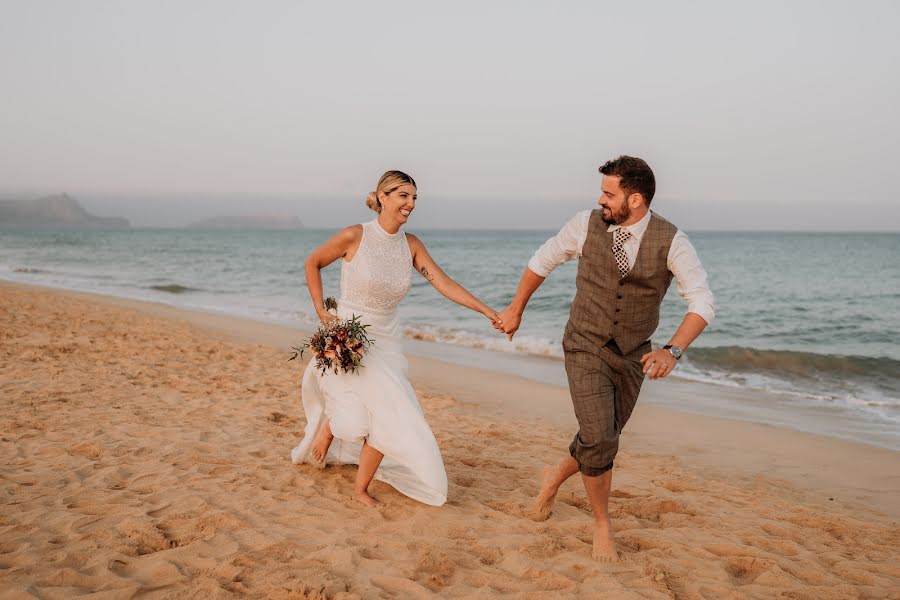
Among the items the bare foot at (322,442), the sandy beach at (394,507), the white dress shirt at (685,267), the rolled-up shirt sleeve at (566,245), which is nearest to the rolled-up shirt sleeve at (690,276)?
the white dress shirt at (685,267)

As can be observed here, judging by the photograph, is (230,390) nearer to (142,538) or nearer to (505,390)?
(505,390)

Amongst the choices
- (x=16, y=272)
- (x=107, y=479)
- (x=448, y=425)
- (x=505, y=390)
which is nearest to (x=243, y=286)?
(x=16, y=272)

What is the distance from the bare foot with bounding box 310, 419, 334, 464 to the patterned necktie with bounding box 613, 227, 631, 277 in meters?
2.65

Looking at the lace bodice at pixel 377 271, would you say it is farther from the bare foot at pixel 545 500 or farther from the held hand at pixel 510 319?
the bare foot at pixel 545 500

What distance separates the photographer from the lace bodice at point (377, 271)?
4961 millimetres

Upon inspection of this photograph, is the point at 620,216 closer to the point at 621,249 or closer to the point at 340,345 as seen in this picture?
the point at 621,249

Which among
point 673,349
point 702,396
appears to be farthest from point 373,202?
point 702,396

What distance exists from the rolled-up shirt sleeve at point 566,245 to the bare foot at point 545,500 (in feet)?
4.75

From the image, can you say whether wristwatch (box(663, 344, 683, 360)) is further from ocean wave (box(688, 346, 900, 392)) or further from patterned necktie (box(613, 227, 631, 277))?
ocean wave (box(688, 346, 900, 392))

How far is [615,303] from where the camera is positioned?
13.0 ft

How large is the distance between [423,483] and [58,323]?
10.8 meters

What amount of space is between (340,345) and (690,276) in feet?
7.30

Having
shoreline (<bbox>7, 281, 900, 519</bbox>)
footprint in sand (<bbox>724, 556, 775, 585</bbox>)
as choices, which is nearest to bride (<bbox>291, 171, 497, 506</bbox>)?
footprint in sand (<bbox>724, 556, 775, 585</bbox>)

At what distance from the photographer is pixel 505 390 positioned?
1005 centimetres
